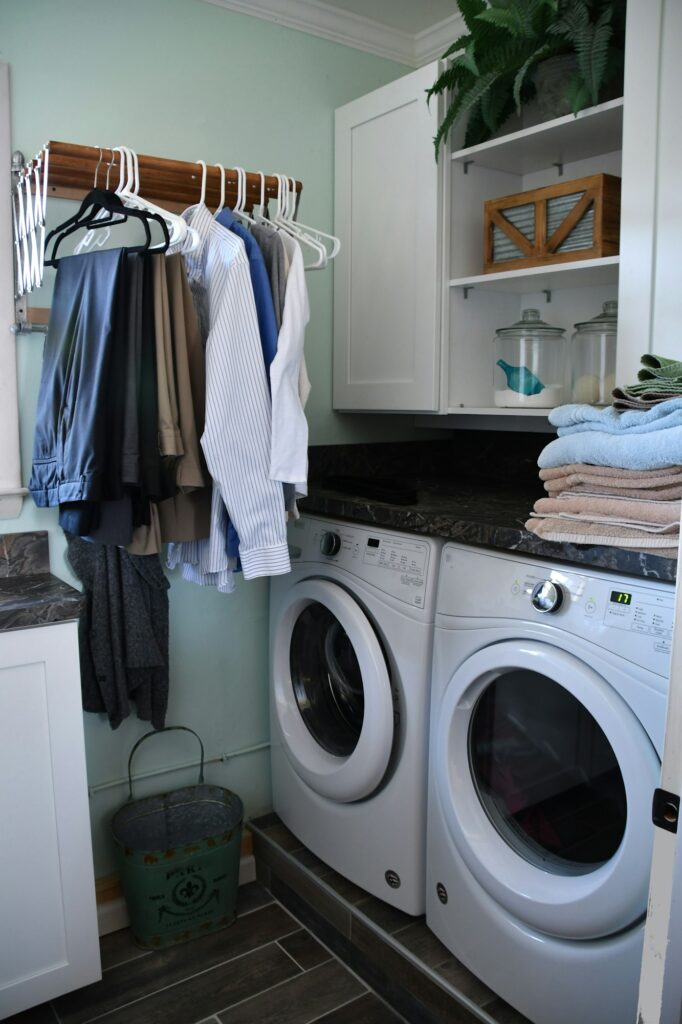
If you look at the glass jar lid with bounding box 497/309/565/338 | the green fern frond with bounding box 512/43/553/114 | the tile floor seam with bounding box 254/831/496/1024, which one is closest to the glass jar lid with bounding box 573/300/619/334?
the glass jar lid with bounding box 497/309/565/338

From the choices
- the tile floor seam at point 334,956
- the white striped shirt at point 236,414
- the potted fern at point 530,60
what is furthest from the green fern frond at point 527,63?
the tile floor seam at point 334,956

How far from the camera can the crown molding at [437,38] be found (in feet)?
8.20

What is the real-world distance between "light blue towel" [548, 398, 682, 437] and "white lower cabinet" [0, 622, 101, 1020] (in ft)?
3.52

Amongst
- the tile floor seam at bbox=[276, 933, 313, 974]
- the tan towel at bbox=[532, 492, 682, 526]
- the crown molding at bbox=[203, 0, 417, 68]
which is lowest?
the tile floor seam at bbox=[276, 933, 313, 974]

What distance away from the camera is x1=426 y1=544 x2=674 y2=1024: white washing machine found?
1.35 metres

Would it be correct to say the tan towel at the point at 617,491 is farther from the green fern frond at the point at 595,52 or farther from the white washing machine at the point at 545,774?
the green fern frond at the point at 595,52

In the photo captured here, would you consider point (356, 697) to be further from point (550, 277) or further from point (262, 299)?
point (550, 277)

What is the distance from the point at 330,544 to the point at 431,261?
0.83 metres

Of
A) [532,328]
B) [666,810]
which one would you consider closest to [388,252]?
[532,328]

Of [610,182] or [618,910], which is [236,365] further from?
[618,910]

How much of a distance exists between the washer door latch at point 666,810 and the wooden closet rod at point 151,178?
5.16ft

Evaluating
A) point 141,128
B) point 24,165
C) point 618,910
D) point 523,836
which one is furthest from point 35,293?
point 618,910

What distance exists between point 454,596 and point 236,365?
659 millimetres

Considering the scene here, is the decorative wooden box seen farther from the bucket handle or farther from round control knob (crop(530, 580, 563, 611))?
the bucket handle
